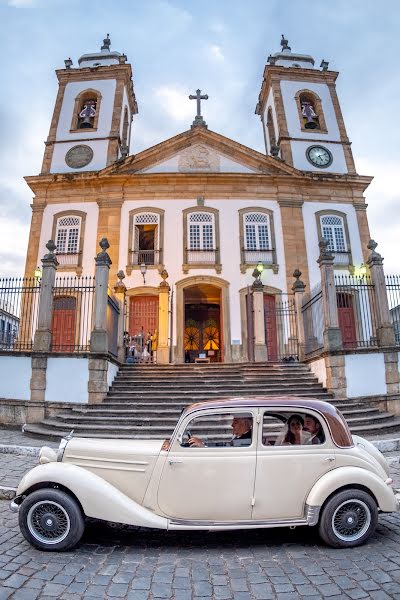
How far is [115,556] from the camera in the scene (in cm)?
362

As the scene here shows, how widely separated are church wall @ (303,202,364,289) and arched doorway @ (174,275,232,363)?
3991mm

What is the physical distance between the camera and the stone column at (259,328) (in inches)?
533

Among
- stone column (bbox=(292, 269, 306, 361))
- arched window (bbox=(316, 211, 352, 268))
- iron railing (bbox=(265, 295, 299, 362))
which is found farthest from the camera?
arched window (bbox=(316, 211, 352, 268))

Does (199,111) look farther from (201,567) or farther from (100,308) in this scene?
(201,567)

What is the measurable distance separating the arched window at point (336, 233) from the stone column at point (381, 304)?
698 cm

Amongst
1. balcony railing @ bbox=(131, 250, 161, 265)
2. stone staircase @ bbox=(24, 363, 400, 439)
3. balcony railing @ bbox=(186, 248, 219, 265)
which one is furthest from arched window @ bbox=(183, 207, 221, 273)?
stone staircase @ bbox=(24, 363, 400, 439)

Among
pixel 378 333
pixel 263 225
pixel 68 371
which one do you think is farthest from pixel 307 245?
pixel 68 371

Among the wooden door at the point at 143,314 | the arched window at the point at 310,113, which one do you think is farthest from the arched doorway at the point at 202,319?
the arched window at the point at 310,113

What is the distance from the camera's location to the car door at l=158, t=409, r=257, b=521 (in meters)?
3.68

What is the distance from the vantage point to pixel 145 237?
760 inches

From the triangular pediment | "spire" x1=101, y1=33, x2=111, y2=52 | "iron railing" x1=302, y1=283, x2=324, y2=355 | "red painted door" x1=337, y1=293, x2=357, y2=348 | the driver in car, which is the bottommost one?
the driver in car

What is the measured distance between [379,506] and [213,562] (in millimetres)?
1613

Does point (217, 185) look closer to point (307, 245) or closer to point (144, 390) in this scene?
point (307, 245)

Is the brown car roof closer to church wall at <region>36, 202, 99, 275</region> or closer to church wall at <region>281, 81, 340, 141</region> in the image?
church wall at <region>36, 202, 99, 275</region>
